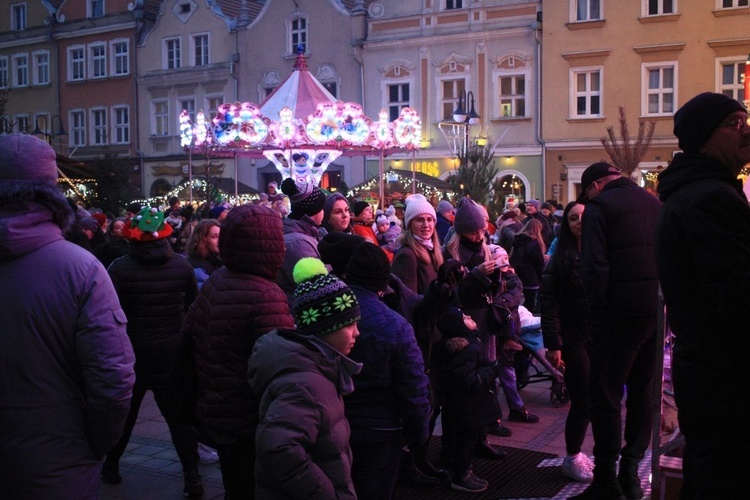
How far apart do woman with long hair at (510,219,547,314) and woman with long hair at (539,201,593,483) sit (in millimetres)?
4334

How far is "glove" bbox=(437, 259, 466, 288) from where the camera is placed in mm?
4809

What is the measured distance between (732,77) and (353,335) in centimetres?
2710

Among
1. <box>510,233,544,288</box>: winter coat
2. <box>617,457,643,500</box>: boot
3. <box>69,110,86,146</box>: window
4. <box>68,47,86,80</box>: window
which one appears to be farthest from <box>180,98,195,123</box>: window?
<box>617,457,643,500</box>: boot

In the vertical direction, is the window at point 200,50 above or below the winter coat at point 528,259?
above

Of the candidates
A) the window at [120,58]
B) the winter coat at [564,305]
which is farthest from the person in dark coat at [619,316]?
the window at [120,58]

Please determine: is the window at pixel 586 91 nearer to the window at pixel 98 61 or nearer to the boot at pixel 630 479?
the window at pixel 98 61

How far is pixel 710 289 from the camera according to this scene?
9.98 feet

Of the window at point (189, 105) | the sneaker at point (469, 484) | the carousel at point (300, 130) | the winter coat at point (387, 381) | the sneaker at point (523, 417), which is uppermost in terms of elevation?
the window at point (189, 105)

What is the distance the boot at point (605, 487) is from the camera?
16.8ft

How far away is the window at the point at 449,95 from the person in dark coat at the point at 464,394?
2597cm

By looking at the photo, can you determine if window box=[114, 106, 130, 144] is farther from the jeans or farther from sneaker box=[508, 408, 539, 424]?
the jeans

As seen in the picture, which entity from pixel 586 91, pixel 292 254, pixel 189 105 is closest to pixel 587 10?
pixel 586 91

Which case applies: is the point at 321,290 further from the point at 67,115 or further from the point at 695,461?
the point at 67,115

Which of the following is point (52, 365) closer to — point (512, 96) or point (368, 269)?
point (368, 269)
